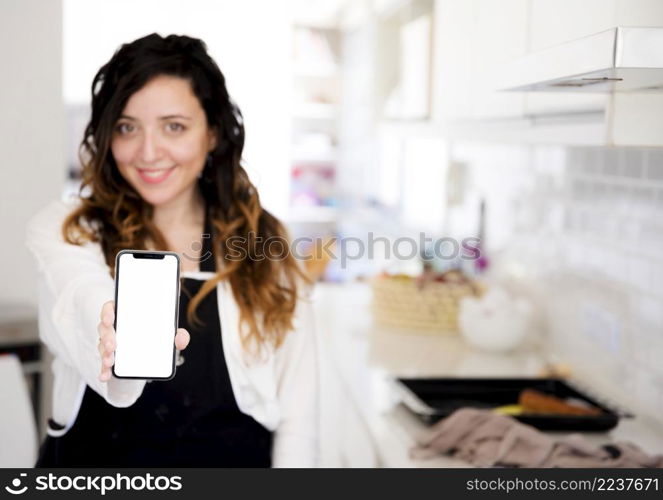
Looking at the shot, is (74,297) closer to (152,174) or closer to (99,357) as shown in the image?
(99,357)

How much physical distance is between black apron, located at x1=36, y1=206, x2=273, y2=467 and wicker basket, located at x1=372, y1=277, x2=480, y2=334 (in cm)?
114

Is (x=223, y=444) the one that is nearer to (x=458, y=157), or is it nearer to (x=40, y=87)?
(x=40, y=87)

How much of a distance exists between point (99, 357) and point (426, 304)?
149cm

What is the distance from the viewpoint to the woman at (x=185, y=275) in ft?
4.14

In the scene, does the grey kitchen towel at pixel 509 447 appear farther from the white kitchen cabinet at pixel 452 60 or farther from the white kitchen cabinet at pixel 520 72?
the white kitchen cabinet at pixel 452 60

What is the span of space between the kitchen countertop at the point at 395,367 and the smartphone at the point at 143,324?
27.2 inches

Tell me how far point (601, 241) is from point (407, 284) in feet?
2.15

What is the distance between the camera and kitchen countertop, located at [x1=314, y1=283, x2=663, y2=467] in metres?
1.59

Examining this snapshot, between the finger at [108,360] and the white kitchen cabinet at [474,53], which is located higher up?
the white kitchen cabinet at [474,53]

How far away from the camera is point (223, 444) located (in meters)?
1.36

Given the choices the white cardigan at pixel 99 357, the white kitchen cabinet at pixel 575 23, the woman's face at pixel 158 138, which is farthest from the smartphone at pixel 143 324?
the white kitchen cabinet at pixel 575 23

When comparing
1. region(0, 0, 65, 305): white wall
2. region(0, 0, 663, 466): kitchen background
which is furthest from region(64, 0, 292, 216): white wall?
region(0, 0, 65, 305): white wall

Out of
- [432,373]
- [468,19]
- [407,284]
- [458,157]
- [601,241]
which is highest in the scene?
[468,19]

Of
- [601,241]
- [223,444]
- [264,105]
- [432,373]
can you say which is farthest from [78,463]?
[264,105]
